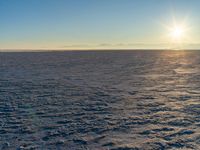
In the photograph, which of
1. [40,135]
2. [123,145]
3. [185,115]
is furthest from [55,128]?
[185,115]

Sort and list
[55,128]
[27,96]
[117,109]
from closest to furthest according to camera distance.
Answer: [55,128], [117,109], [27,96]

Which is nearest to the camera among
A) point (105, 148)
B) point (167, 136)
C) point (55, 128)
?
point (105, 148)

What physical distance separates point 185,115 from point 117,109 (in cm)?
201

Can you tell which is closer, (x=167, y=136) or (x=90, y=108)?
(x=167, y=136)

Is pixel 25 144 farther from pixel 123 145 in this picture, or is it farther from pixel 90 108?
pixel 90 108

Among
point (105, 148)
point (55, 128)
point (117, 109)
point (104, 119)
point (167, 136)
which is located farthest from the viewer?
point (117, 109)

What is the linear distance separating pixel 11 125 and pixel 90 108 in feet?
8.23

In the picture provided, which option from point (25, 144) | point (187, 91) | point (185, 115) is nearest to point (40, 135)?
point (25, 144)

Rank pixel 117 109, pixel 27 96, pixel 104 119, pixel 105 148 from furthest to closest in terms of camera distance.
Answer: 1. pixel 27 96
2. pixel 117 109
3. pixel 104 119
4. pixel 105 148

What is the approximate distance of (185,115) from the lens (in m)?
6.64

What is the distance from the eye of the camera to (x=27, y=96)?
9.60m

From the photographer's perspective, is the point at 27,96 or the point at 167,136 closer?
the point at 167,136

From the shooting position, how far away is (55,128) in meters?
5.88

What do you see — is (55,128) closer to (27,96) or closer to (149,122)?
(149,122)
